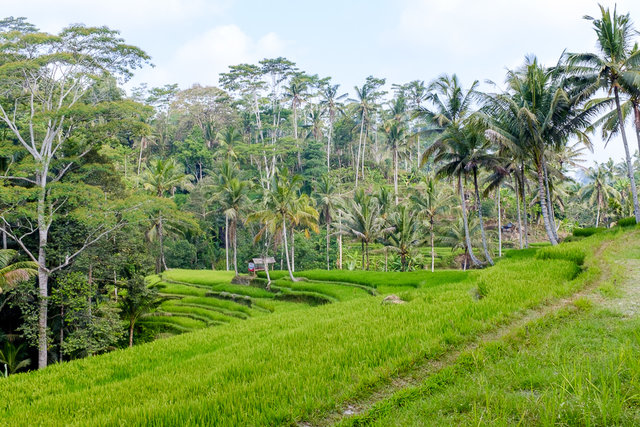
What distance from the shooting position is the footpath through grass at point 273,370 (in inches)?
162

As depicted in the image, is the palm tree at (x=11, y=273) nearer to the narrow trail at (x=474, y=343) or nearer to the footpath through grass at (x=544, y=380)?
the narrow trail at (x=474, y=343)

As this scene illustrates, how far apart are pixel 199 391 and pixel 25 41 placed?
17.9m

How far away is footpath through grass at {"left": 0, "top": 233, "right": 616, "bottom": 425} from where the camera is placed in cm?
411

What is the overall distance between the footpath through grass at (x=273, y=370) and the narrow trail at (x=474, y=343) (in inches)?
3.7

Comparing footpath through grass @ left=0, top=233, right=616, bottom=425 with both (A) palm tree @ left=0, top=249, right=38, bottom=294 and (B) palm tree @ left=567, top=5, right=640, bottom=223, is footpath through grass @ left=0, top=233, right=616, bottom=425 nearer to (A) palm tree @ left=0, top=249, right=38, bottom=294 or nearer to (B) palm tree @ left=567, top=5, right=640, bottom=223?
(A) palm tree @ left=0, top=249, right=38, bottom=294

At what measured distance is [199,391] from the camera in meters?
4.78

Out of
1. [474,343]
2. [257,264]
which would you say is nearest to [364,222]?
[257,264]

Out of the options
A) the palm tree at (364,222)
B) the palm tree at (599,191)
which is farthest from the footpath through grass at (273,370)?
the palm tree at (599,191)

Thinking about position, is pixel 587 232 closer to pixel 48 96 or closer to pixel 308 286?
pixel 308 286

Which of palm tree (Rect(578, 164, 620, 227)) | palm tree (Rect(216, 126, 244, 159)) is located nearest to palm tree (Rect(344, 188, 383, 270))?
palm tree (Rect(216, 126, 244, 159))

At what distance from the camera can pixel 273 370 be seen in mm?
5336

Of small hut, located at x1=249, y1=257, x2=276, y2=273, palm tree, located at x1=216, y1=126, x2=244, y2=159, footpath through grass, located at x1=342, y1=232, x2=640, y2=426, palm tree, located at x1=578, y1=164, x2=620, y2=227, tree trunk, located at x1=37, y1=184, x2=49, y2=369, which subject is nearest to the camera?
footpath through grass, located at x1=342, y1=232, x2=640, y2=426

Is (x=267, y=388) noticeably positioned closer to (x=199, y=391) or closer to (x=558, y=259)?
(x=199, y=391)

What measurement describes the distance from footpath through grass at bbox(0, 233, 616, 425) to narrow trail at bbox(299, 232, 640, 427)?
9cm
